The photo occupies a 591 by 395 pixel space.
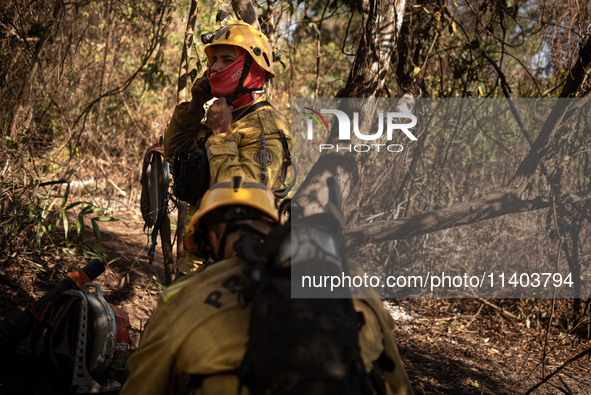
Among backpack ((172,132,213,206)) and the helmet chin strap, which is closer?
the helmet chin strap

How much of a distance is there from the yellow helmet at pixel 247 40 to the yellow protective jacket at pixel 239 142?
0.26 metres

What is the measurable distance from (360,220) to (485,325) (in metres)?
1.81

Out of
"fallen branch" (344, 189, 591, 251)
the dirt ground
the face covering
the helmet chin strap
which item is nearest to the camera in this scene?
the helmet chin strap

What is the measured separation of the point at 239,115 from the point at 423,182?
392 centimetres

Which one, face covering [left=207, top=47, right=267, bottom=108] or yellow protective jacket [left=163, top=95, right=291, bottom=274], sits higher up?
face covering [left=207, top=47, right=267, bottom=108]

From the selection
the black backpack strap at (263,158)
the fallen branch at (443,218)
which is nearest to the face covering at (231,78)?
the black backpack strap at (263,158)

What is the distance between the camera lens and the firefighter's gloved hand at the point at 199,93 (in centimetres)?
300

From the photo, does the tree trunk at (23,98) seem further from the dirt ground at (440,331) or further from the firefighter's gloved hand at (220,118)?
the firefighter's gloved hand at (220,118)

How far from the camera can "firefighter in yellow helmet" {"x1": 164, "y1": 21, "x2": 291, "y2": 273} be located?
2.68 meters

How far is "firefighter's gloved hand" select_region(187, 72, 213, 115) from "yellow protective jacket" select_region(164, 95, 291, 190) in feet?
0.23

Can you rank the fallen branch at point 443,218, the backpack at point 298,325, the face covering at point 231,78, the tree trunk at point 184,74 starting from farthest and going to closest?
the fallen branch at point 443,218
the tree trunk at point 184,74
the face covering at point 231,78
the backpack at point 298,325

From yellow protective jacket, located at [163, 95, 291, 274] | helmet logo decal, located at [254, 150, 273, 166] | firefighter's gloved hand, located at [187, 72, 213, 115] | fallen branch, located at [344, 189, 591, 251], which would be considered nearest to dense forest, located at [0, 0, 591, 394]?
fallen branch, located at [344, 189, 591, 251]

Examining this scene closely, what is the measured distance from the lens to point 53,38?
577 centimetres

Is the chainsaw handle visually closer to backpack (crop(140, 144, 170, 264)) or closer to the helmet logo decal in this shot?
backpack (crop(140, 144, 170, 264))
